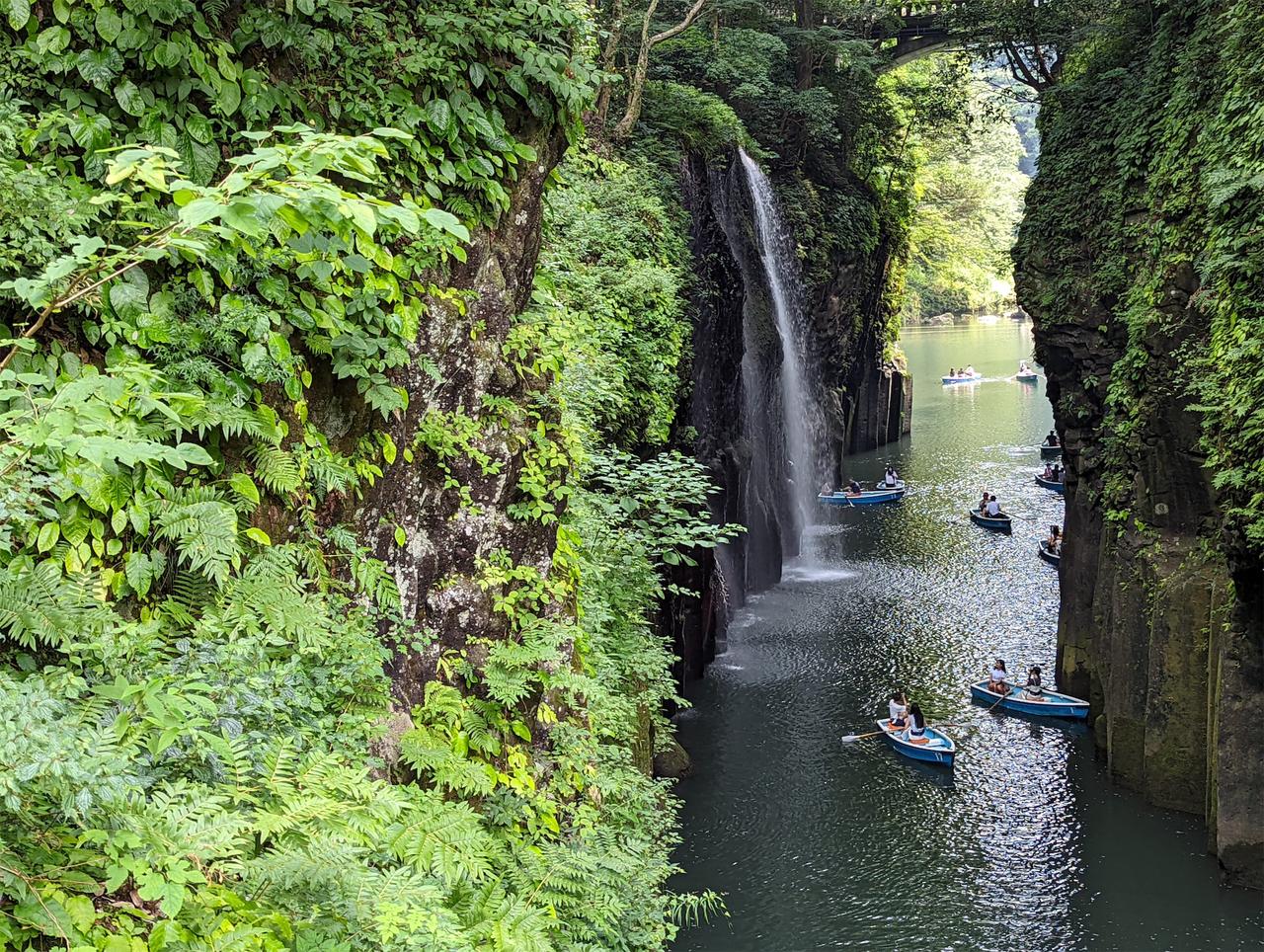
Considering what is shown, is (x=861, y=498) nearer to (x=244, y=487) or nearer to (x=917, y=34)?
(x=917, y=34)

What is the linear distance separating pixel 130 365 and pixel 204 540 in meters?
0.91

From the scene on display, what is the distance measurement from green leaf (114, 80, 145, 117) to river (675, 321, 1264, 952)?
1142cm

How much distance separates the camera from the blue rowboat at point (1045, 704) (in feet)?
63.2

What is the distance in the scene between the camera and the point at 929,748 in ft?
57.2

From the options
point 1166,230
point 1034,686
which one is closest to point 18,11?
point 1166,230

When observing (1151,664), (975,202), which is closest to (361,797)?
(1151,664)

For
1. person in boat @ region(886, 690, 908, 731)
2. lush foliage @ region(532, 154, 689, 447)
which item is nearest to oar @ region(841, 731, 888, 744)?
person in boat @ region(886, 690, 908, 731)

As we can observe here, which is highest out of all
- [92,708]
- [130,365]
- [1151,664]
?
[130,365]

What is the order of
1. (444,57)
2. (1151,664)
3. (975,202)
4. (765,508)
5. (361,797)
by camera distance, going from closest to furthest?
(361,797) < (444,57) < (1151,664) < (765,508) < (975,202)

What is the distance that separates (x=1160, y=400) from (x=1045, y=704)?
21.3 feet

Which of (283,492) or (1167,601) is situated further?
(1167,601)

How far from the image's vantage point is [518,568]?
755 centimetres

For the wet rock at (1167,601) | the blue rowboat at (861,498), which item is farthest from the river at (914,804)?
the blue rowboat at (861,498)

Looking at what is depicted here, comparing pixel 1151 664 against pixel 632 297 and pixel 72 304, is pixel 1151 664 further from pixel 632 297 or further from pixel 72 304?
pixel 72 304
